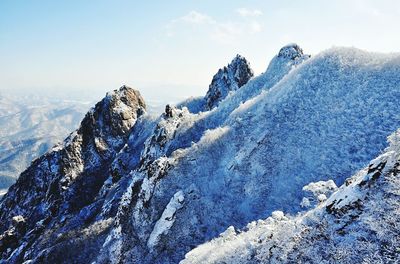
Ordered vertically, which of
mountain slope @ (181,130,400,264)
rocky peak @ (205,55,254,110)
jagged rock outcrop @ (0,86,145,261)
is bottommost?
jagged rock outcrop @ (0,86,145,261)

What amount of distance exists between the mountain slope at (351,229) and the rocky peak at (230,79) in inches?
2561

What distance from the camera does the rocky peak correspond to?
81619 mm

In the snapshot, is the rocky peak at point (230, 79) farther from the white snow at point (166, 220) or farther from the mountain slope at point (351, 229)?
the mountain slope at point (351, 229)

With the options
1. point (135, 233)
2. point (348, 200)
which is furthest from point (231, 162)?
point (348, 200)

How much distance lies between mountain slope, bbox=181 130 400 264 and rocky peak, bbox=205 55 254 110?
65.1 m

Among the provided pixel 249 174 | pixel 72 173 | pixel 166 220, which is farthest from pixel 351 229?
pixel 72 173

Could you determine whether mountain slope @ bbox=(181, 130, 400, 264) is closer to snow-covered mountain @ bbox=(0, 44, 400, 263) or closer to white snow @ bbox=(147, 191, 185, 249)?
snow-covered mountain @ bbox=(0, 44, 400, 263)

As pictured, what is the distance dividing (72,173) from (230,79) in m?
43.1

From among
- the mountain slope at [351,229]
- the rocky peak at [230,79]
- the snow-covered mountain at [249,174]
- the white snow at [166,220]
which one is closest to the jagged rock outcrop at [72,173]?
the snow-covered mountain at [249,174]

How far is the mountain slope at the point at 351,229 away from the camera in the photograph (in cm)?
1271

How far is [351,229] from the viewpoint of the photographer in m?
14.0

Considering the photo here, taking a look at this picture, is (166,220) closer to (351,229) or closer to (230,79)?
(351,229)

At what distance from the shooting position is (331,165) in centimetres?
2738

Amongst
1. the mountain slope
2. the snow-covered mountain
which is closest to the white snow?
the snow-covered mountain
